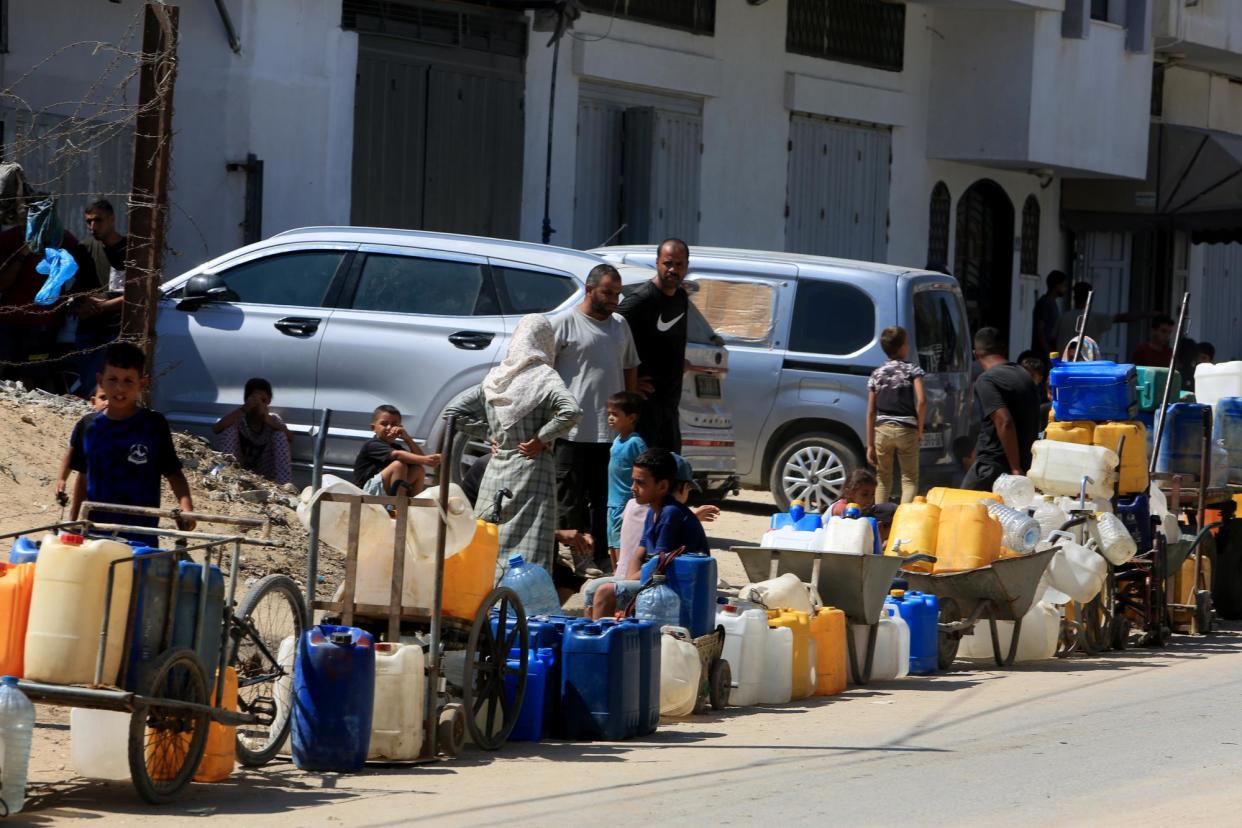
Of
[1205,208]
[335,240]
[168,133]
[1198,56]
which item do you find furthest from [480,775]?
[1198,56]

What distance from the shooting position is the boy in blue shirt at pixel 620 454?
11.5m

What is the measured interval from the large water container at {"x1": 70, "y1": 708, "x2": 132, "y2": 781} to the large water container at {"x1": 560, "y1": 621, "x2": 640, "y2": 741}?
2.25 metres

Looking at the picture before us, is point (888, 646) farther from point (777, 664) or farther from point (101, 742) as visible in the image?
point (101, 742)

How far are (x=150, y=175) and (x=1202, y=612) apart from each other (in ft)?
25.3

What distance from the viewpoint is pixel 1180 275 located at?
31.0 meters

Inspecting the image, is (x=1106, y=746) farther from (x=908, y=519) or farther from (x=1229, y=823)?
(x=908, y=519)

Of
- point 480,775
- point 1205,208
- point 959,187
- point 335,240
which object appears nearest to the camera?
point 480,775

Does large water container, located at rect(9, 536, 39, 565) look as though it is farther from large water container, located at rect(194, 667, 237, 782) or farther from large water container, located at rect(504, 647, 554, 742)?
large water container, located at rect(504, 647, 554, 742)

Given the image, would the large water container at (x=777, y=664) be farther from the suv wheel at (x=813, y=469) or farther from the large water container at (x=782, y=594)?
the suv wheel at (x=813, y=469)

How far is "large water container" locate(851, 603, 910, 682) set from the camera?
11.4 metres

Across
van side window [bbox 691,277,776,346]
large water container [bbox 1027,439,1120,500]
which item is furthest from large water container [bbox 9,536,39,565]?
van side window [bbox 691,277,776,346]

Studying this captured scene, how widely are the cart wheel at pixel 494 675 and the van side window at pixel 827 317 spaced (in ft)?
25.9

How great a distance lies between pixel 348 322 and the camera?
1362cm

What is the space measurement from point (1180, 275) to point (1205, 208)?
111 inches
